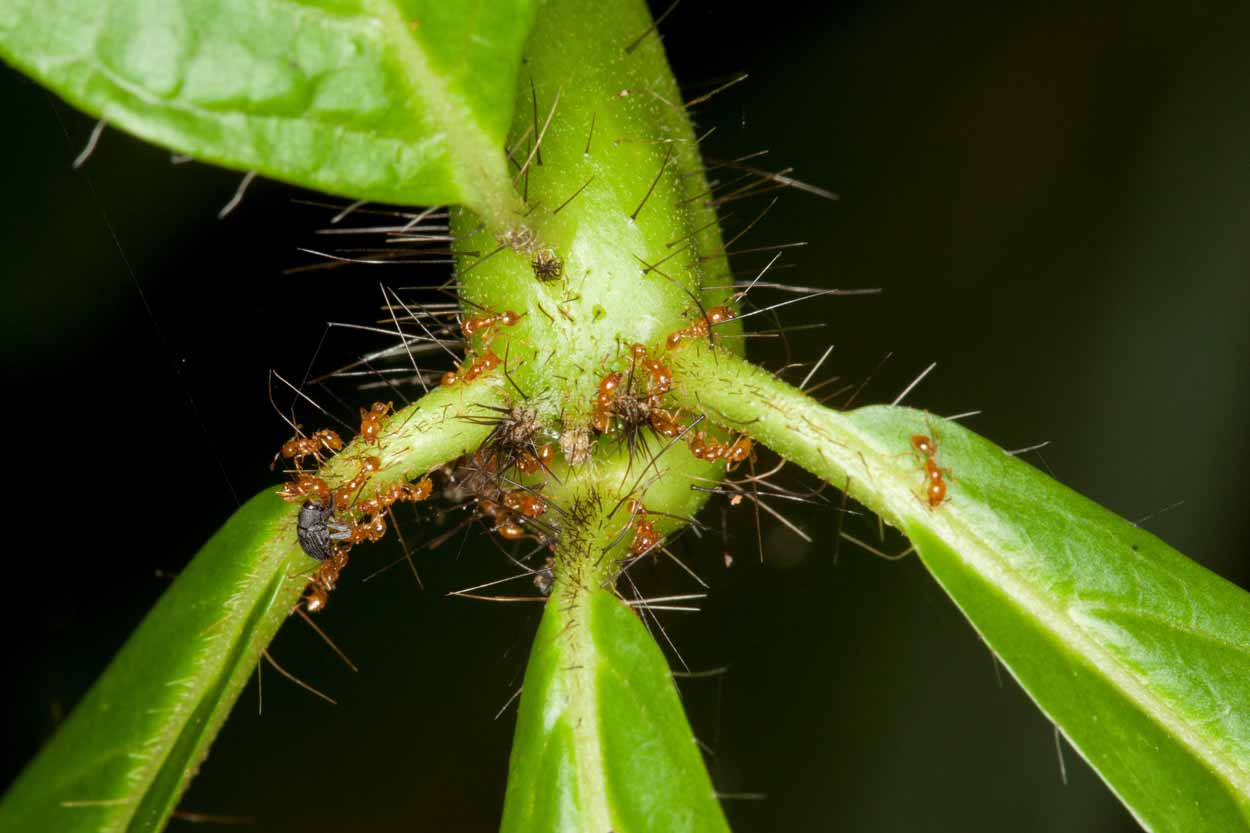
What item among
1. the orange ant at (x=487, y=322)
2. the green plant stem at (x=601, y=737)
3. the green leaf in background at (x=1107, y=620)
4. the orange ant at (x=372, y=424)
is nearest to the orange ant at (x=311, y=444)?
the orange ant at (x=372, y=424)

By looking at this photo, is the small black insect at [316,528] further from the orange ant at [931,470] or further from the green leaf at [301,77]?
the orange ant at [931,470]

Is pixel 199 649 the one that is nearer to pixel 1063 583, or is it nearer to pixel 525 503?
pixel 525 503

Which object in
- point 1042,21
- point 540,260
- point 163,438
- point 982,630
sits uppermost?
point 1042,21

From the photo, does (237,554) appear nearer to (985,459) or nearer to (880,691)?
(985,459)

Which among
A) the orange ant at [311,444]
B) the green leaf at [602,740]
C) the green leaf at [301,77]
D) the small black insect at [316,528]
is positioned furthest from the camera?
the orange ant at [311,444]

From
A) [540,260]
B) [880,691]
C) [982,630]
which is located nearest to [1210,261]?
[880,691]

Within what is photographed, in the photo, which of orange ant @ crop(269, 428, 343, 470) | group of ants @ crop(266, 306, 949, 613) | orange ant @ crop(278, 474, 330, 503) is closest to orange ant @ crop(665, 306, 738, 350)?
group of ants @ crop(266, 306, 949, 613)

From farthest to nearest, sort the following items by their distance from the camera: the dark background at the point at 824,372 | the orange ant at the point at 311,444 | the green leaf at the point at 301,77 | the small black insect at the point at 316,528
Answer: the dark background at the point at 824,372
the orange ant at the point at 311,444
the small black insect at the point at 316,528
the green leaf at the point at 301,77
